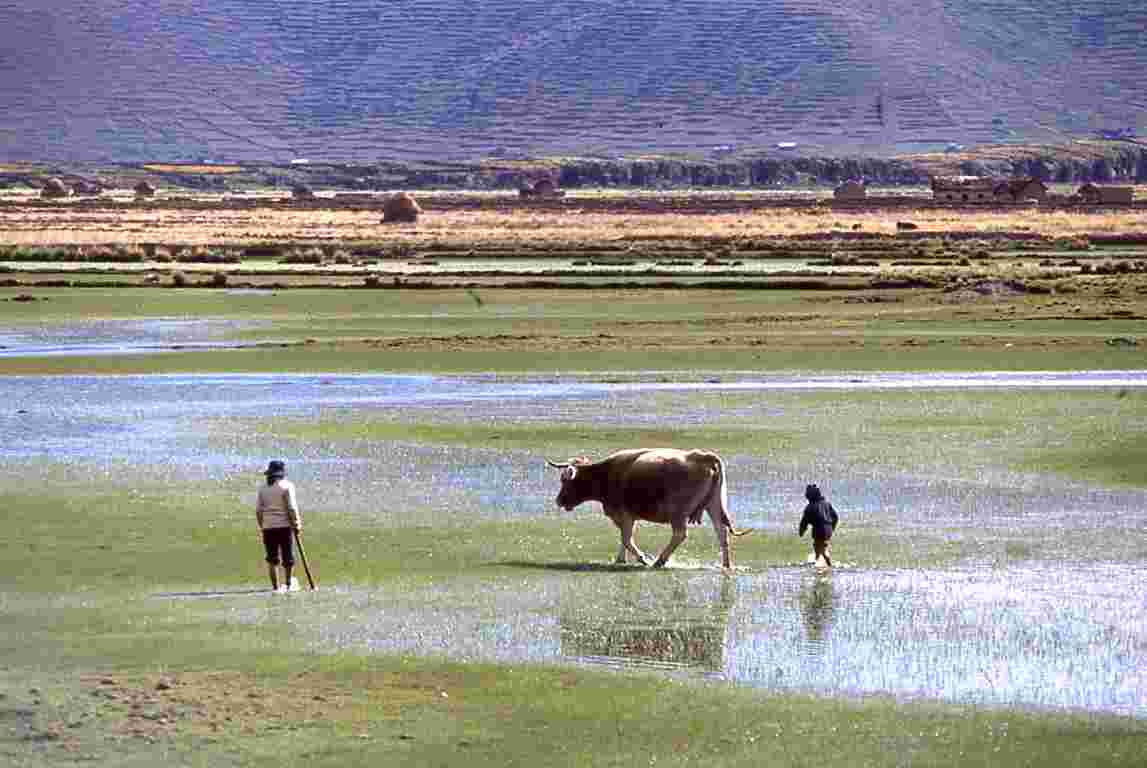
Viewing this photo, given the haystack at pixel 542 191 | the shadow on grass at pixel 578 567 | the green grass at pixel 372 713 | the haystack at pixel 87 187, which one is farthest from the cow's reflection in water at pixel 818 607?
the haystack at pixel 87 187

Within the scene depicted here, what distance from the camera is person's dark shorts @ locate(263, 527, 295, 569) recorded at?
1452cm

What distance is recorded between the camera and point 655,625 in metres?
13.5

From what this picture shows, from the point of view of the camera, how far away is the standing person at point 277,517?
47.3ft

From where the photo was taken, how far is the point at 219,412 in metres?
26.1

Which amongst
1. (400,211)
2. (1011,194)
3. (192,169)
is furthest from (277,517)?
(192,169)

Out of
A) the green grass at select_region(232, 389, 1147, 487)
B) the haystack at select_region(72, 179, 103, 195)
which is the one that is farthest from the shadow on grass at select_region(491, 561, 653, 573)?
the haystack at select_region(72, 179, 103, 195)

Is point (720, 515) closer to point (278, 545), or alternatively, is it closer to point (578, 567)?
point (578, 567)

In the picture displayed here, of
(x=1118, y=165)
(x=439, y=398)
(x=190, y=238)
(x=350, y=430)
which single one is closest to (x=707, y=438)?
(x=350, y=430)

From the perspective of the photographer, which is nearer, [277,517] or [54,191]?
[277,517]

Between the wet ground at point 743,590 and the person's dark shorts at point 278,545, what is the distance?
293 millimetres

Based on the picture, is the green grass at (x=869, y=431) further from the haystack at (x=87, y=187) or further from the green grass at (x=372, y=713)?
the haystack at (x=87, y=187)

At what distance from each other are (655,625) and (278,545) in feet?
8.64

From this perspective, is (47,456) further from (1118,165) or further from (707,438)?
(1118,165)

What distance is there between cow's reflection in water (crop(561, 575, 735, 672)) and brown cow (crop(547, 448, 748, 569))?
468mm
